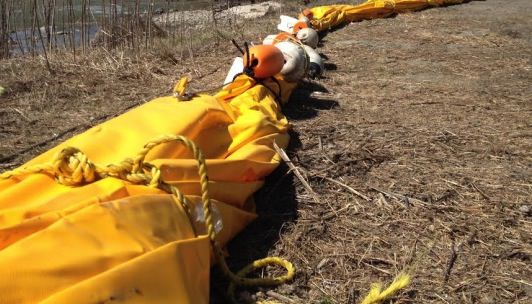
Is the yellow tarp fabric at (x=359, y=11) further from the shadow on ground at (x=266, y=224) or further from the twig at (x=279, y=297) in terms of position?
the twig at (x=279, y=297)

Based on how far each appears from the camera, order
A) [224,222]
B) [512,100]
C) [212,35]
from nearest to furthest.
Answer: [224,222] < [512,100] < [212,35]

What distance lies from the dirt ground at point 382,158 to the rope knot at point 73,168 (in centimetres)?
56

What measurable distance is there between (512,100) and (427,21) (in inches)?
139

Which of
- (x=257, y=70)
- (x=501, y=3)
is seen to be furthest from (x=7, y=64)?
(x=501, y=3)

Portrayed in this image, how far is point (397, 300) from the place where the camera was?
1.79m

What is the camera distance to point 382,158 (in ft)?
9.25

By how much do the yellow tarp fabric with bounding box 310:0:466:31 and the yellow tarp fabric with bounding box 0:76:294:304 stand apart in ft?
15.2

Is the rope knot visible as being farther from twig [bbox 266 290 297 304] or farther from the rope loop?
twig [bbox 266 290 297 304]

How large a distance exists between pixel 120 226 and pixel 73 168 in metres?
0.30

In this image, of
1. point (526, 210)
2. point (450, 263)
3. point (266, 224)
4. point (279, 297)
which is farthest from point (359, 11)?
point (279, 297)

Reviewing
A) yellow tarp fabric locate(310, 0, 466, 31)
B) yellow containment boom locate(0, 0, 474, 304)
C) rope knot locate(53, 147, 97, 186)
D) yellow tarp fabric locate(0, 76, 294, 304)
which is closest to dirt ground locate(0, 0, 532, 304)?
yellow containment boom locate(0, 0, 474, 304)

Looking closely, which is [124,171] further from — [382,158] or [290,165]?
[382,158]

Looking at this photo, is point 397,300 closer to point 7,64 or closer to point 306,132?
point 306,132

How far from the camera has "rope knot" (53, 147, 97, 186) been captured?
1.65 metres
